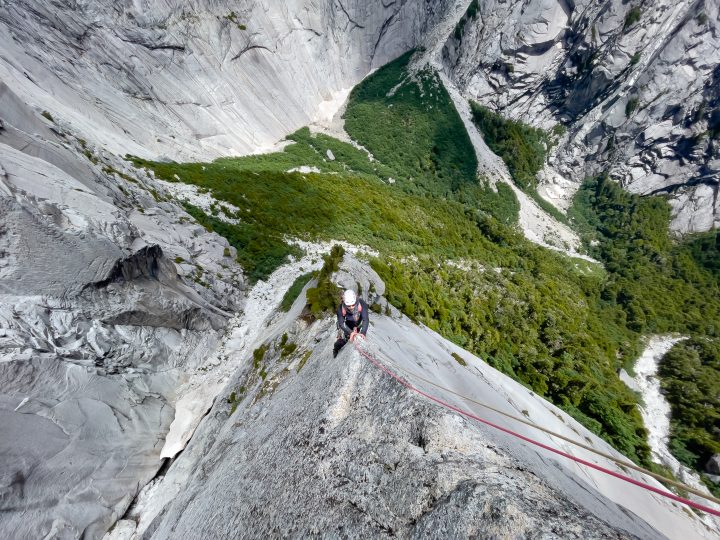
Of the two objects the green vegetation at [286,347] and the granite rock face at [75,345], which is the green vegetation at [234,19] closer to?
the granite rock face at [75,345]

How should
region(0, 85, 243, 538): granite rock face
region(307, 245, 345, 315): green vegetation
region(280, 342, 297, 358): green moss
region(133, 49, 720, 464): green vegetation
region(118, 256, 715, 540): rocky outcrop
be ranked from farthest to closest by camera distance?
region(133, 49, 720, 464): green vegetation, region(307, 245, 345, 315): green vegetation, region(280, 342, 297, 358): green moss, region(0, 85, 243, 538): granite rock face, region(118, 256, 715, 540): rocky outcrop

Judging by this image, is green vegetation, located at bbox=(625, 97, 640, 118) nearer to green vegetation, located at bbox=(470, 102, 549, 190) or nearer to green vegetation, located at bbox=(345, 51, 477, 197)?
green vegetation, located at bbox=(470, 102, 549, 190)

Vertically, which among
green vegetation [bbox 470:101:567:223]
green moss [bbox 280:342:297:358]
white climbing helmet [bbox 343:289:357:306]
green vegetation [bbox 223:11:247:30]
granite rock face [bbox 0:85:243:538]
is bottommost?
granite rock face [bbox 0:85:243:538]

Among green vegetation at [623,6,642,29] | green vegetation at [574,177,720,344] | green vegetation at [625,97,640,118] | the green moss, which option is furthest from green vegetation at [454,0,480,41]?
the green moss

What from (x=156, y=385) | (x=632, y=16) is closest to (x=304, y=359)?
(x=156, y=385)

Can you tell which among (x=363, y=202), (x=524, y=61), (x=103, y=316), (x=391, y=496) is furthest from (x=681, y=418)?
(x=524, y=61)

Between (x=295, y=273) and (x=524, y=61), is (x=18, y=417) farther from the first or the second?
(x=524, y=61)

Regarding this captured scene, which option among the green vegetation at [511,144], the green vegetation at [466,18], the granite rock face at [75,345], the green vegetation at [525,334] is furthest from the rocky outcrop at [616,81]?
the granite rock face at [75,345]
